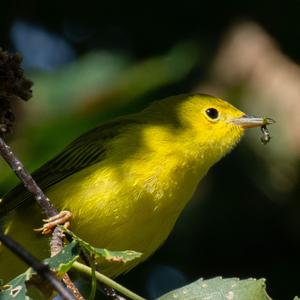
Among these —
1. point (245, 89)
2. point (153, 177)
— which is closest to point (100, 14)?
point (245, 89)

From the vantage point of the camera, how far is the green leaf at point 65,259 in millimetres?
3014

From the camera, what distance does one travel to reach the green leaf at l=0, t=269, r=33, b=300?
10.3 feet

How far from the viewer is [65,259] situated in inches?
121

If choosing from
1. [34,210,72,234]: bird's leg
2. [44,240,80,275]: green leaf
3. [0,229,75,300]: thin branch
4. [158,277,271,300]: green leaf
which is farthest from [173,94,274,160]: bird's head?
[0,229,75,300]: thin branch

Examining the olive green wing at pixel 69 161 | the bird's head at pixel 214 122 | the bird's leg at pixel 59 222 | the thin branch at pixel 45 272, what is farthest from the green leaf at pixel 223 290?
the bird's head at pixel 214 122

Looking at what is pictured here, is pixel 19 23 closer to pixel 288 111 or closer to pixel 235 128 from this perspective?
pixel 288 111

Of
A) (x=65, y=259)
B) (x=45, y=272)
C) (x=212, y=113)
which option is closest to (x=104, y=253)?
(x=65, y=259)

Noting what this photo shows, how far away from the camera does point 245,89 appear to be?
6.96 m

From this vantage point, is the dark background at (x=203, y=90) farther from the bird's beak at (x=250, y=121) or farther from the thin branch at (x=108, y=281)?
the thin branch at (x=108, y=281)

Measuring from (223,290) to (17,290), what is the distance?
0.86 metres

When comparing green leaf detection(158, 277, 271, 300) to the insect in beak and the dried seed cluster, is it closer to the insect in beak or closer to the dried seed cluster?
the dried seed cluster

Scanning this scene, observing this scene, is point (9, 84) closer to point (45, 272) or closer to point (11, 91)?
point (11, 91)

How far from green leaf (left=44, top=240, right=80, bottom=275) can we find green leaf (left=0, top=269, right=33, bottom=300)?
0.14 metres

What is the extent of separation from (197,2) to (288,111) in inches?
70.6
